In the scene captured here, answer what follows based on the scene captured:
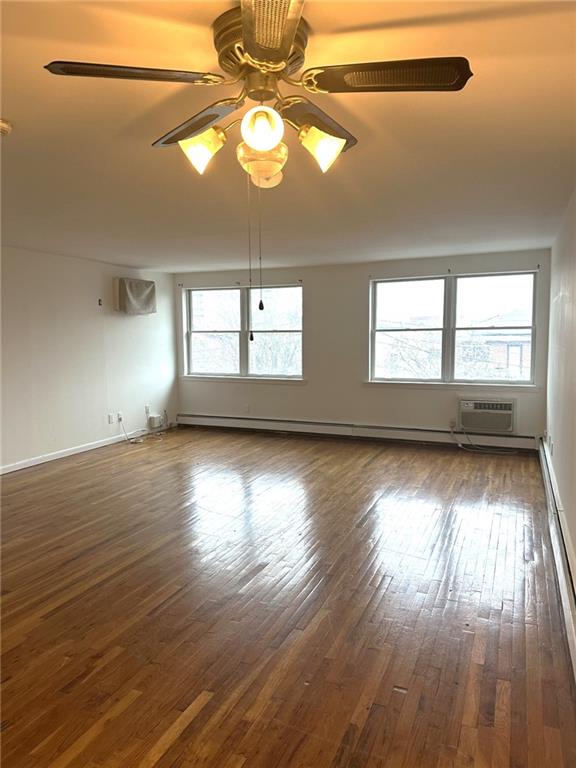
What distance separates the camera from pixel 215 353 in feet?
26.2

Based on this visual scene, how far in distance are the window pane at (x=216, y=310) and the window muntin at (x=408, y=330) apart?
2.24 meters

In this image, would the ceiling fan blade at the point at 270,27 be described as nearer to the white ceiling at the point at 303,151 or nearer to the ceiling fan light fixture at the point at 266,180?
the white ceiling at the point at 303,151

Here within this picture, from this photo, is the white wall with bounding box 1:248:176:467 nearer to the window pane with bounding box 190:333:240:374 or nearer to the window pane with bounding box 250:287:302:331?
the window pane with bounding box 190:333:240:374

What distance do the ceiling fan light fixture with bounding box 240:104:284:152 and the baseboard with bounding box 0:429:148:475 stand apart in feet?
16.3

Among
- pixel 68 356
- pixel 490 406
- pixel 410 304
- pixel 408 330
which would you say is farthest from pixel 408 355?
pixel 68 356

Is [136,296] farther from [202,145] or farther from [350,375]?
[202,145]

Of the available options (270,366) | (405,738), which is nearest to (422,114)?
(405,738)

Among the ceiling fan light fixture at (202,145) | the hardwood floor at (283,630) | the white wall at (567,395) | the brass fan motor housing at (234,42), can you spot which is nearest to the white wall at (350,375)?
the white wall at (567,395)

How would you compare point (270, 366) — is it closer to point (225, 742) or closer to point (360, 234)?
point (360, 234)

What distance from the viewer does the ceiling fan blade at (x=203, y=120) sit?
5.24 ft

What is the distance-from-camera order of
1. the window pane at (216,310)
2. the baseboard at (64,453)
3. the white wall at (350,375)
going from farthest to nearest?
1. the window pane at (216,310)
2. the white wall at (350,375)
3. the baseboard at (64,453)

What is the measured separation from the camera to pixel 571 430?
3250 mm

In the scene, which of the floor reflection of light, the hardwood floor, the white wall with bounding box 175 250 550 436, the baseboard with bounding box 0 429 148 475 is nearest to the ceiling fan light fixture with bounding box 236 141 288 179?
the hardwood floor

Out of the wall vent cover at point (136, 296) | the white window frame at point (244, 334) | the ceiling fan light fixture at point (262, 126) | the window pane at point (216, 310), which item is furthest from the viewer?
the window pane at point (216, 310)
